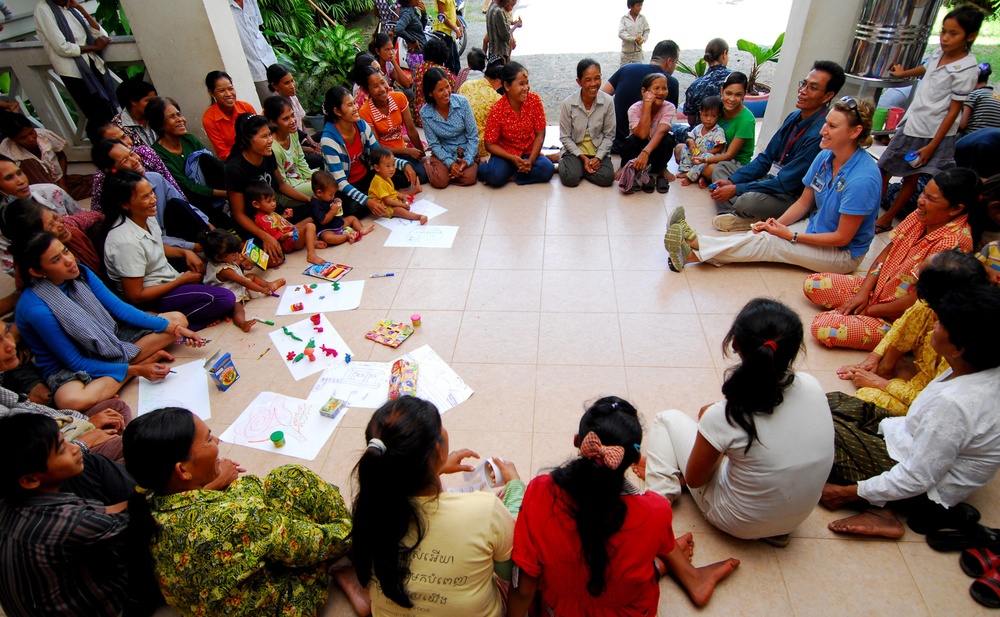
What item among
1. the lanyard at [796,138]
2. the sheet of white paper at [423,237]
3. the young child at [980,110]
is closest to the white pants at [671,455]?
the sheet of white paper at [423,237]

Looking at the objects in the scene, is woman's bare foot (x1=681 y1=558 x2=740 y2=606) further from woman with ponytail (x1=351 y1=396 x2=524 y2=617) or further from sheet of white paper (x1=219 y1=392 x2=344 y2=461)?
sheet of white paper (x1=219 y1=392 x2=344 y2=461)

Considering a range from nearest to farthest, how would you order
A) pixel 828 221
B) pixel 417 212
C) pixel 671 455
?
pixel 671 455, pixel 828 221, pixel 417 212

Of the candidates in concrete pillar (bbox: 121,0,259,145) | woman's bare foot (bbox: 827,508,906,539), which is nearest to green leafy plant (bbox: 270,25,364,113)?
concrete pillar (bbox: 121,0,259,145)

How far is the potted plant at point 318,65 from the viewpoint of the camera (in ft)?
19.1

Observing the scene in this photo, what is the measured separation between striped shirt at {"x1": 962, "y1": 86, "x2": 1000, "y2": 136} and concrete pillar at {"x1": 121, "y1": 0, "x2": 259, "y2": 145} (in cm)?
509

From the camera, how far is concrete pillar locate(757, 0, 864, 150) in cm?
412

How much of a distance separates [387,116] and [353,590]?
372 cm

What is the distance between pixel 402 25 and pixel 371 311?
4.00 m

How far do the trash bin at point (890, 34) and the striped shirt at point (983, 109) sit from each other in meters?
0.83

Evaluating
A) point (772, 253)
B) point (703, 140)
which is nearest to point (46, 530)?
point (772, 253)

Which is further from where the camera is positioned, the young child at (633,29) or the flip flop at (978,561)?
the young child at (633,29)

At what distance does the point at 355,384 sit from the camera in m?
2.72

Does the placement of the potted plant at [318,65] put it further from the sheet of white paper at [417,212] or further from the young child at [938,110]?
the young child at [938,110]

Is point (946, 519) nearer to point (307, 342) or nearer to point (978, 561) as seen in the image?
point (978, 561)
